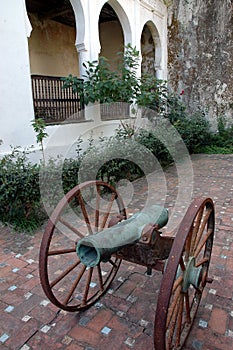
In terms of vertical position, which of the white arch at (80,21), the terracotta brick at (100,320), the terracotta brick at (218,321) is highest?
the white arch at (80,21)

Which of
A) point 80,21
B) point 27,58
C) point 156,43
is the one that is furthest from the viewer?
point 156,43

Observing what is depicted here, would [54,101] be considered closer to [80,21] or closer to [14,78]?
[14,78]

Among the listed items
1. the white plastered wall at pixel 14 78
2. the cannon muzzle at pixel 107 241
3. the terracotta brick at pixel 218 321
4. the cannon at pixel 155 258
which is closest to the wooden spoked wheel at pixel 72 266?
the cannon at pixel 155 258

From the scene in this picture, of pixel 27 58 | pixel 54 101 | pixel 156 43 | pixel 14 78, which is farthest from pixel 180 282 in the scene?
pixel 156 43

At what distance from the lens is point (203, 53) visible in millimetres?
9406

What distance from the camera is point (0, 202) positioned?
3.39m

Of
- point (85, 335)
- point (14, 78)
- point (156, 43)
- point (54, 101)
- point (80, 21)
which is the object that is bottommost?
point (85, 335)

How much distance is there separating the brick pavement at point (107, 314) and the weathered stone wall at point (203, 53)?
774 centimetres

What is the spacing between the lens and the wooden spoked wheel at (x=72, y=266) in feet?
5.81

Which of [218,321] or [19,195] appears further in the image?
[19,195]

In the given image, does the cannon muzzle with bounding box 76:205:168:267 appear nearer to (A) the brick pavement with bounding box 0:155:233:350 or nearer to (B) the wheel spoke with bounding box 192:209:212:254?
(B) the wheel spoke with bounding box 192:209:212:254

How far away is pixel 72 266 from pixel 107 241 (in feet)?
1.55

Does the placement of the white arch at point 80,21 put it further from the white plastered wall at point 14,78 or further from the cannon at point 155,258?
the cannon at point 155,258

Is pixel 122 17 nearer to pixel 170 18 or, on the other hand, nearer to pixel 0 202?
pixel 170 18
